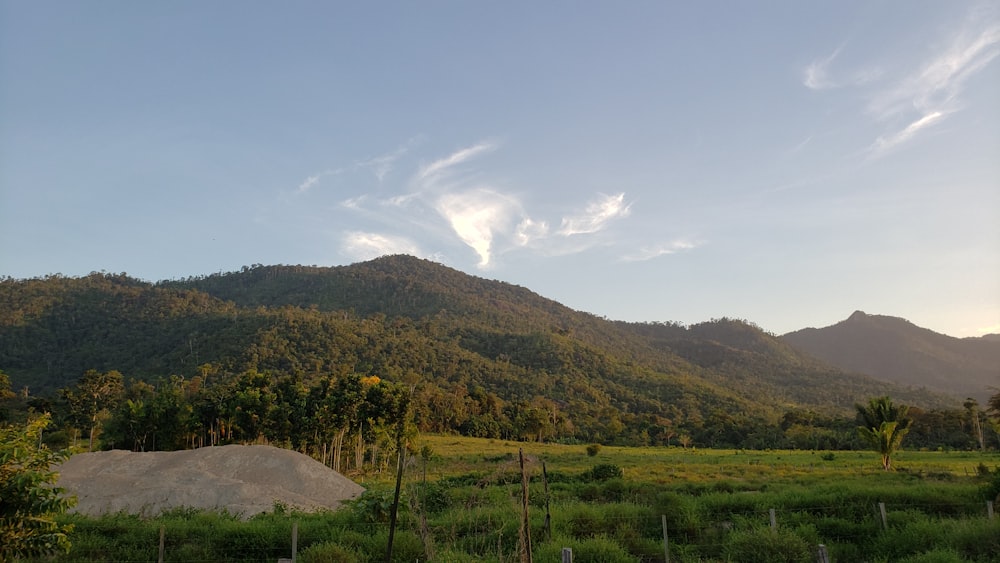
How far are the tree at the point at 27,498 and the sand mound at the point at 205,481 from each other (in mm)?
14762

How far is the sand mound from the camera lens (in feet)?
83.0

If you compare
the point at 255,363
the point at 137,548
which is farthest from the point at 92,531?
the point at 255,363

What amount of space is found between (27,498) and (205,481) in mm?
22002

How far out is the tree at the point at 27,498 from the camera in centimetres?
834

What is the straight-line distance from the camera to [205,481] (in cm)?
2812

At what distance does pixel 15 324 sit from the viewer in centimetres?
13475

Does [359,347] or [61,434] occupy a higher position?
[359,347]

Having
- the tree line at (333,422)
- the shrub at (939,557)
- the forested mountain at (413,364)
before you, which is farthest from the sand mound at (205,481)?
the forested mountain at (413,364)

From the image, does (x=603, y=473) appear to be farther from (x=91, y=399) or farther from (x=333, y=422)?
(x=91, y=399)

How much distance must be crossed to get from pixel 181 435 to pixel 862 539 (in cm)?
5656

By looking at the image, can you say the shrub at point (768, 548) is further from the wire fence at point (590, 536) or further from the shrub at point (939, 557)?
the shrub at point (939, 557)

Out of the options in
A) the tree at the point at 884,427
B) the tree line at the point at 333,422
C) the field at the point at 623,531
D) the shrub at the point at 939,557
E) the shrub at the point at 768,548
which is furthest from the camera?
the tree line at the point at 333,422

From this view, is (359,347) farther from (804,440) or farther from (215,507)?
(215,507)

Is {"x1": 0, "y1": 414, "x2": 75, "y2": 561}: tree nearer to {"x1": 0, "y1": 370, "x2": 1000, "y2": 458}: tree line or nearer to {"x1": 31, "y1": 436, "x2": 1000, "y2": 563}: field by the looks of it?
{"x1": 31, "y1": 436, "x2": 1000, "y2": 563}: field
